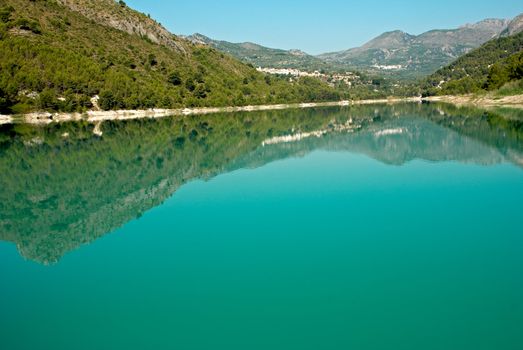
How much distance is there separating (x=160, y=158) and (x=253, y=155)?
6841 mm

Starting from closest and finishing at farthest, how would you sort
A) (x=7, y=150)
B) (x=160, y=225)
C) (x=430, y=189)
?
1. (x=160, y=225)
2. (x=430, y=189)
3. (x=7, y=150)

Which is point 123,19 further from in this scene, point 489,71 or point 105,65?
point 489,71

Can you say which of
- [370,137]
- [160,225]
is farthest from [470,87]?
[160,225]

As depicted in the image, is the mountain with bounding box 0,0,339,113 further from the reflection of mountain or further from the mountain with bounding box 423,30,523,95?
the mountain with bounding box 423,30,523,95

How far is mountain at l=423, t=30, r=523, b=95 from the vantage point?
95.1m

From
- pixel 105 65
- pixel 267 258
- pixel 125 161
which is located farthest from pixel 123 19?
pixel 267 258

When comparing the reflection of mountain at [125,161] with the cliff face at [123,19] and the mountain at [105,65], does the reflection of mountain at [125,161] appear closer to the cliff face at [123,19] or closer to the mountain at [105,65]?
the mountain at [105,65]

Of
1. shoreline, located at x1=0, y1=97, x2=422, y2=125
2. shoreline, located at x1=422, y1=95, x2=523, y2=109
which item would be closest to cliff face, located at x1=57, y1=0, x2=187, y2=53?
shoreline, located at x1=0, y1=97, x2=422, y2=125

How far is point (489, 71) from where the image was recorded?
109 m

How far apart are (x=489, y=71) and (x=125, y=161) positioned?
330ft

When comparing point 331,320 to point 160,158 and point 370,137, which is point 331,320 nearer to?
point 160,158

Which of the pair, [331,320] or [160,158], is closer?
[331,320]

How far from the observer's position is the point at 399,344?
309 inches

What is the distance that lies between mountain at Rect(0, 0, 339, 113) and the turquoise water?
61.9 m
